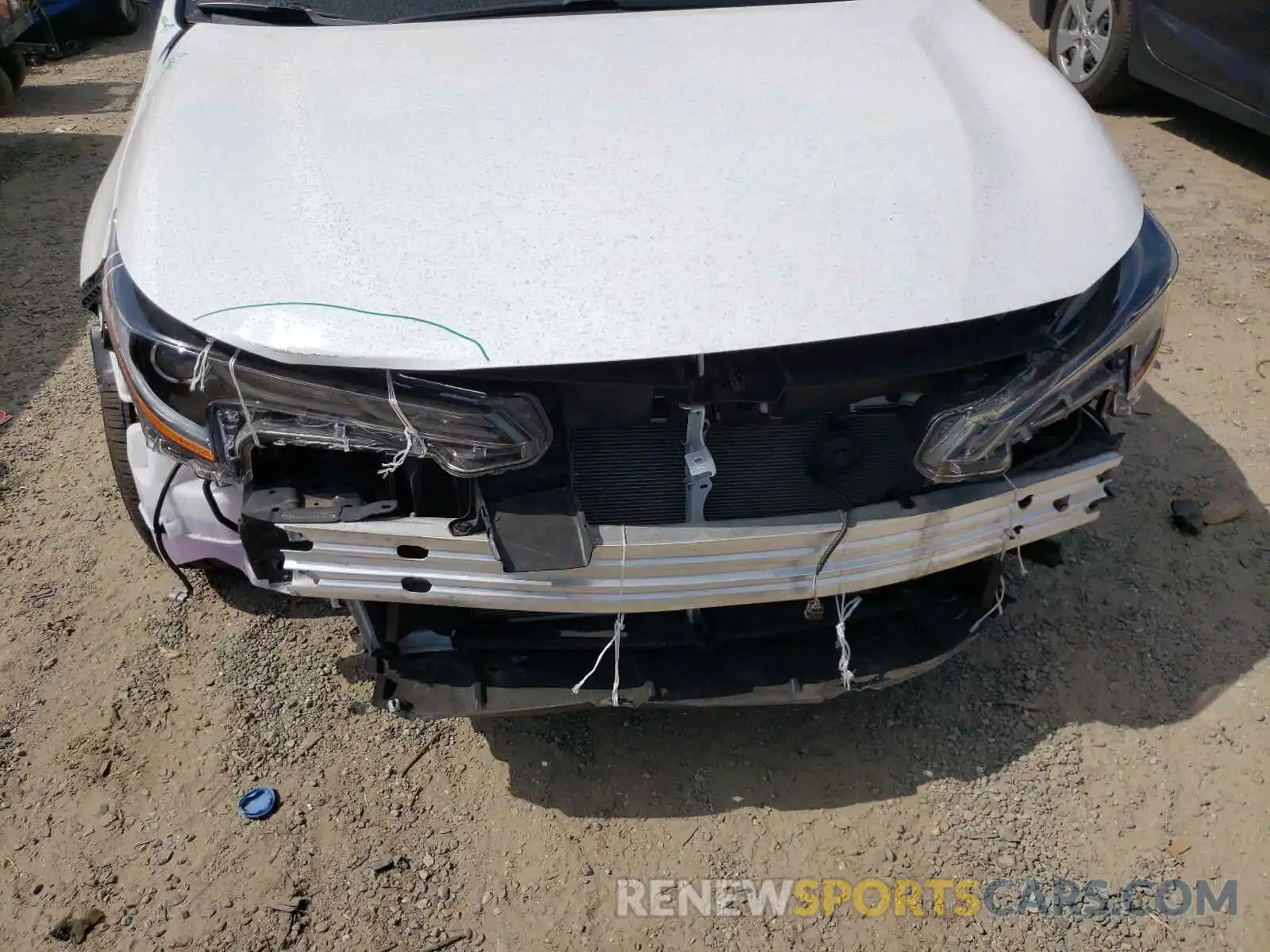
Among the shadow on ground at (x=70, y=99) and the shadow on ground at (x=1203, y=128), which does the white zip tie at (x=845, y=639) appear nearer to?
the shadow on ground at (x=1203, y=128)

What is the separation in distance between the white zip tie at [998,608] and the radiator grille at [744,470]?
40 centimetres

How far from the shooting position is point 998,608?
214cm

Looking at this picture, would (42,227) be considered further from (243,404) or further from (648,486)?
(648,486)

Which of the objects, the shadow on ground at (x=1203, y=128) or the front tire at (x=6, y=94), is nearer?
the shadow on ground at (x=1203, y=128)

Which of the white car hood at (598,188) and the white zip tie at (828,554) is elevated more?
the white car hood at (598,188)

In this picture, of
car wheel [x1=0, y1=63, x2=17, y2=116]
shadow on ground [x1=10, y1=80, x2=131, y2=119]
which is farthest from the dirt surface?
car wheel [x1=0, y1=63, x2=17, y2=116]

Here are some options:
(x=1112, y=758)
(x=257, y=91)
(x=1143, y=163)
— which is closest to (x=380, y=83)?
(x=257, y=91)

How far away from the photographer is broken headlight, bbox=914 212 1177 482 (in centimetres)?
173

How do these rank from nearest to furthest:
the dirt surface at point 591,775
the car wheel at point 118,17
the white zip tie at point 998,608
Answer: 1. the dirt surface at point 591,775
2. the white zip tie at point 998,608
3. the car wheel at point 118,17

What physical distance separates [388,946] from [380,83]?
6.13ft

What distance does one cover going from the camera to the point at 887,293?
1683 mm

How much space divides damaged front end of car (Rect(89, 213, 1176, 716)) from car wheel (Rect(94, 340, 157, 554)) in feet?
1.19

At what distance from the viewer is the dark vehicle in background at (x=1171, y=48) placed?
438 centimetres

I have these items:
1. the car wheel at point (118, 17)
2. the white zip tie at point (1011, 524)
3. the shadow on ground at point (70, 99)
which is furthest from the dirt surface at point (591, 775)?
the car wheel at point (118, 17)
